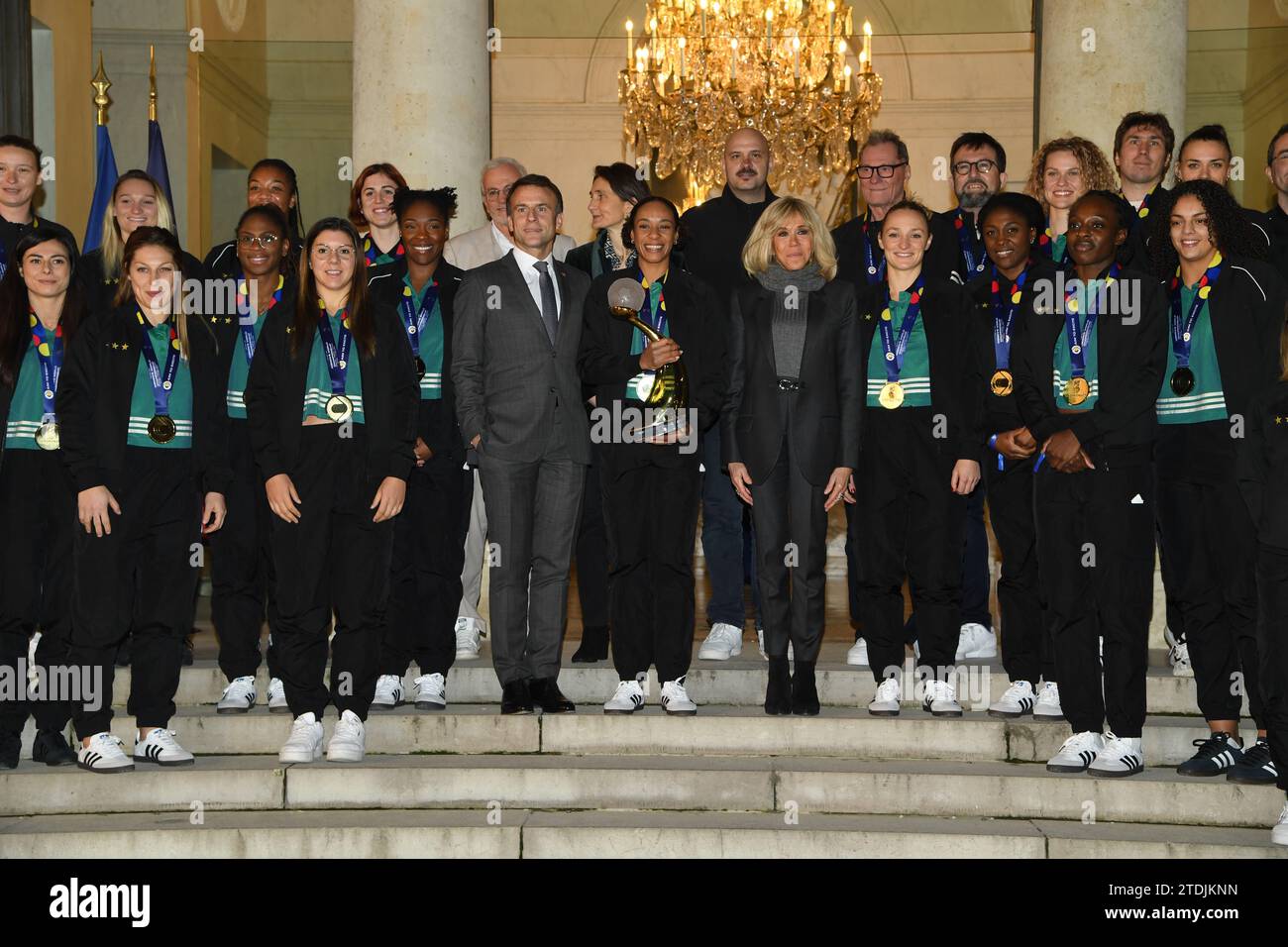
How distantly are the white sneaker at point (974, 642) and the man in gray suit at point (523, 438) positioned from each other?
1731mm

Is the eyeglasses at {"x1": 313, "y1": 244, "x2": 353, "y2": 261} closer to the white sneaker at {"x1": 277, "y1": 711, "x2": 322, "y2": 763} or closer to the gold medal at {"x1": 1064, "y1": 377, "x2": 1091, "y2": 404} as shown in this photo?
the white sneaker at {"x1": 277, "y1": 711, "x2": 322, "y2": 763}

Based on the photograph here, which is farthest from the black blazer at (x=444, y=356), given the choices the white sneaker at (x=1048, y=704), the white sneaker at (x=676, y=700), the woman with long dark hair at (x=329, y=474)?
the white sneaker at (x=1048, y=704)

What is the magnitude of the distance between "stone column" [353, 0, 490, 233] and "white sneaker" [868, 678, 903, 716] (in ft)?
11.4

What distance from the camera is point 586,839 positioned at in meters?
5.72

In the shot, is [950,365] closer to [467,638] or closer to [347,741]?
[467,638]

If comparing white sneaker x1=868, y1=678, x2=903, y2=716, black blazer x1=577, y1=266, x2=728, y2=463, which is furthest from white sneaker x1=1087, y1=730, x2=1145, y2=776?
black blazer x1=577, y1=266, x2=728, y2=463

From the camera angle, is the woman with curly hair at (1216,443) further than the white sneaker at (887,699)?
No

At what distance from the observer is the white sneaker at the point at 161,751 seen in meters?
6.11

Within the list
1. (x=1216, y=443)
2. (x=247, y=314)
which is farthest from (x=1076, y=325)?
(x=247, y=314)

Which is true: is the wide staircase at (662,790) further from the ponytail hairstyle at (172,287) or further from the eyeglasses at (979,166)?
the eyeglasses at (979,166)

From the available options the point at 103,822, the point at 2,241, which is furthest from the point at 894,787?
the point at 2,241

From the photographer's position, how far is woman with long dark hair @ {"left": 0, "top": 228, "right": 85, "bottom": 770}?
6.08 metres

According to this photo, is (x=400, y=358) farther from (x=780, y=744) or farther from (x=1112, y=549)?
(x=1112, y=549)

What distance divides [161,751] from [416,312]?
2.01m
